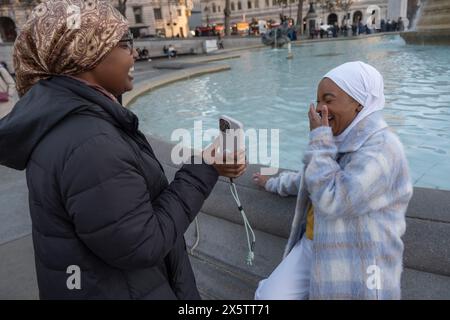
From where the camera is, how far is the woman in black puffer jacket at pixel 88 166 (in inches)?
52.6

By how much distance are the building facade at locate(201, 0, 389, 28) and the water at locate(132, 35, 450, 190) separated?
1986 inches

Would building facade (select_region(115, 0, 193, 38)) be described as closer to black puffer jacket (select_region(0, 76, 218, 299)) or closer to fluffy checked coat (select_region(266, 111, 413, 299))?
fluffy checked coat (select_region(266, 111, 413, 299))

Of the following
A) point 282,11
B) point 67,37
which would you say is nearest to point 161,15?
point 282,11

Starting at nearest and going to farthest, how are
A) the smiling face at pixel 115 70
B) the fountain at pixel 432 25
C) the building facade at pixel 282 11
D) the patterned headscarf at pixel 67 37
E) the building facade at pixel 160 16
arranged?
1. the patterned headscarf at pixel 67 37
2. the smiling face at pixel 115 70
3. the fountain at pixel 432 25
4. the building facade at pixel 282 11
5. the building facade at pixel 160 16

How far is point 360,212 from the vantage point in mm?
1854

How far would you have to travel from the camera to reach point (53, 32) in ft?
4.61

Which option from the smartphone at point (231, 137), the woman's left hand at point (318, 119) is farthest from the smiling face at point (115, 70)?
the woman's left hand at point (318, 119)

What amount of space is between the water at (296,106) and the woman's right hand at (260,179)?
1846 mm

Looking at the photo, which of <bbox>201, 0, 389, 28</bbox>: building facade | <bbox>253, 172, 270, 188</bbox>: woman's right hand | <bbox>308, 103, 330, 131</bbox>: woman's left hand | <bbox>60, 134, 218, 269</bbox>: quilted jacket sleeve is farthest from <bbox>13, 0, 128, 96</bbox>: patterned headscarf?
<bbox>201, 0, 389, 28</bbox>: building facade

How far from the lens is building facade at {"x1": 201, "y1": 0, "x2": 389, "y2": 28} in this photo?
72.5 meters

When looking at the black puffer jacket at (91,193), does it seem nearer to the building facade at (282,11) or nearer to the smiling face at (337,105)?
the smiling face at (337,105)

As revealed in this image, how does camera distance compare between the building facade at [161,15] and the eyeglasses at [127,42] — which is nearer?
the eyeglasses at [127,42]
